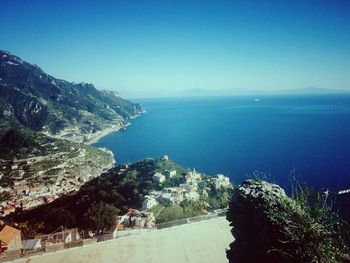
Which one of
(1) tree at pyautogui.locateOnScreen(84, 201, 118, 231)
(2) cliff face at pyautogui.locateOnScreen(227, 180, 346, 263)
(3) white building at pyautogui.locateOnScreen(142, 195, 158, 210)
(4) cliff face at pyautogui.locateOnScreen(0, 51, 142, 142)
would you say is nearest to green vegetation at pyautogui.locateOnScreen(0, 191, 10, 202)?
(3) white building at pyautogui.locateOnScreen(142, 195, 158, 210)

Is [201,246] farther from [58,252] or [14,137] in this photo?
[14,137]

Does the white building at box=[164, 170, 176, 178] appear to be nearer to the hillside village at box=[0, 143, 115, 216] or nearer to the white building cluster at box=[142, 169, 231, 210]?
the white building cluster at box=[142, 169, 231, 210]

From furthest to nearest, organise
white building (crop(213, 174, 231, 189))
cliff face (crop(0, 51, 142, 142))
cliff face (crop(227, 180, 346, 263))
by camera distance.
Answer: cliff face (crop(0, 51, 142, 142)), white building (crop(213, 174, 231, 189)), cliff face (crop(227, 180, 346, 263))

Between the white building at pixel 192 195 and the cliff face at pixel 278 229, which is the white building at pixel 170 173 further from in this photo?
the cliff face at pixel 278 229

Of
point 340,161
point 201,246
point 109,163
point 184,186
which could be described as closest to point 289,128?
point 340,161

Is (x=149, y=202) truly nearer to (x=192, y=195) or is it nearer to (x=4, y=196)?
(x=192, y=195)

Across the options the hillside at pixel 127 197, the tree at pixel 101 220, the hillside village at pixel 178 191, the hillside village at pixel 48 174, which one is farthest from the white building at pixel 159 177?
the tree at pixel 101 220
